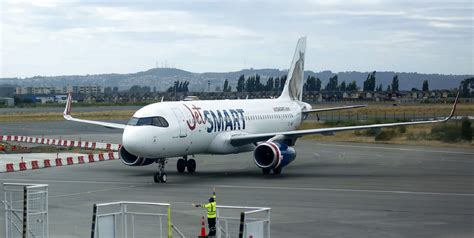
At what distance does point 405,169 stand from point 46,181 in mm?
16960

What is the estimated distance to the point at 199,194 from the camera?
30359 millimetres

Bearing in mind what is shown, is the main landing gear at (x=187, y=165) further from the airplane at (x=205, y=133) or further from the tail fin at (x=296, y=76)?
the tail fin at (x=296, y=76)

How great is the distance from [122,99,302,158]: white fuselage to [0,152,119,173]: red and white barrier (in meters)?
9.57

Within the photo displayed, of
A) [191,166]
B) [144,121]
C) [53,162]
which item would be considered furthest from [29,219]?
[53,162]

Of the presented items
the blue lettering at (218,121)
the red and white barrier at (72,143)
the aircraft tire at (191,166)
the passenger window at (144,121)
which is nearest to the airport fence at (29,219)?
the passenger window at (144,121)

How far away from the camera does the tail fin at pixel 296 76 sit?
51.0 metres

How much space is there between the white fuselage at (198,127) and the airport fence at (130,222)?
24.2 ft

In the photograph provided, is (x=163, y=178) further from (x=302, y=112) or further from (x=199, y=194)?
(x=302, y=112)

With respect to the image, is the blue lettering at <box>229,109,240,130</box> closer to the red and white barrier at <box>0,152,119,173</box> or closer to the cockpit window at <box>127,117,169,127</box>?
the cockpit window at <box>127,117,169,127</box>

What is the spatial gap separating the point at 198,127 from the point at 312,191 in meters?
7.53

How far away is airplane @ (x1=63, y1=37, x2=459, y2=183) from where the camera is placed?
34125mm

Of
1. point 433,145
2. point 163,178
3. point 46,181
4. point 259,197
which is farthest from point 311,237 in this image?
point 433,145

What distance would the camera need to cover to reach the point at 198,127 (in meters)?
36.7

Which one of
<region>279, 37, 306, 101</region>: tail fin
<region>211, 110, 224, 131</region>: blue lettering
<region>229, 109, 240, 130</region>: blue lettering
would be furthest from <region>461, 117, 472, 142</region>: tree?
<region>211, 110, 224, 131</region>: blue lettering
